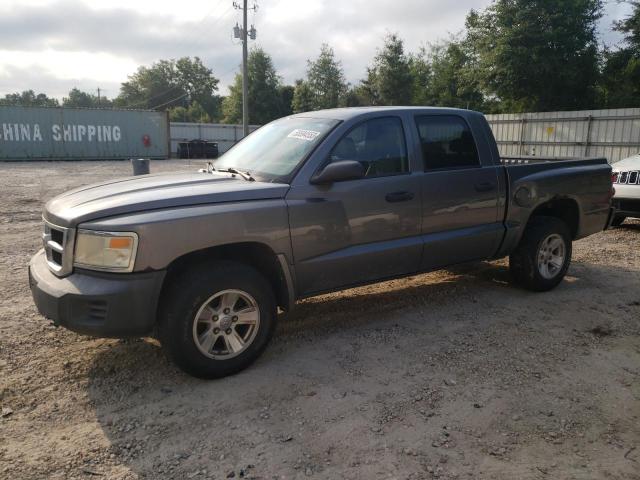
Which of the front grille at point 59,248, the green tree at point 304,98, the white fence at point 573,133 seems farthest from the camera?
the green tree at point 304,98

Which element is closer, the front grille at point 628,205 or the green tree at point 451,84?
the front grille at point 628,205

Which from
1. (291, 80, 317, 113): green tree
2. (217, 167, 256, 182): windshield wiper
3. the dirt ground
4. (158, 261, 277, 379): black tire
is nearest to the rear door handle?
the dirt ground

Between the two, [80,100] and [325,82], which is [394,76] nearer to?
[325,82]

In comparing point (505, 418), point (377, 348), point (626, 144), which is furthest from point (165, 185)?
point (626, 144)

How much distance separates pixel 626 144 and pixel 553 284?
40.7 feet

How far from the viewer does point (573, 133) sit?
1708 cm

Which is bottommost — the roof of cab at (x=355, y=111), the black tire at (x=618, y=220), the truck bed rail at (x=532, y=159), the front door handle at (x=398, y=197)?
the black tire at (x=618, y=220)

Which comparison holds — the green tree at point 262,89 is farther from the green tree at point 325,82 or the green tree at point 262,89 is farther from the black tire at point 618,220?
the black tire at point 618,220

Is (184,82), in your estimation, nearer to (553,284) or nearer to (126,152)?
(126,152)

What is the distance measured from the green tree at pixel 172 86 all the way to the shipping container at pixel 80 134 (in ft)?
200

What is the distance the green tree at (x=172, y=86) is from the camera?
89.6 metres

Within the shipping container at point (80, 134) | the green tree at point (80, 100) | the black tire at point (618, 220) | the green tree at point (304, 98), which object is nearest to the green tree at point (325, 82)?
the green tree at point (304, 98)

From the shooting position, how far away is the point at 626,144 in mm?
15281

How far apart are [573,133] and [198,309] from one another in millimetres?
17166
